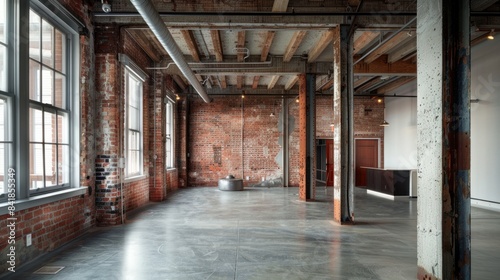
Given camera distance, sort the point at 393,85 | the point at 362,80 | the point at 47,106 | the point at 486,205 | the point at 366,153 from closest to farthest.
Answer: the point at 47,106
the point at 486,205
the point at 362,80
the point at 393,85
the point at 366,153

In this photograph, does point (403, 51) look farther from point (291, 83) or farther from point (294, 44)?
point (291, 83)

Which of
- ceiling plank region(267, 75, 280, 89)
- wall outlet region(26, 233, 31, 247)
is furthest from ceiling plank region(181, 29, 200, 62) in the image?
wall outlet region(26, 233, 31, 247)

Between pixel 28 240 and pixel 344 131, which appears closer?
pixel 28 240

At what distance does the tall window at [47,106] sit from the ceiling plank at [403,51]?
24.7 ft

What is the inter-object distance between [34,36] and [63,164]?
1.93m

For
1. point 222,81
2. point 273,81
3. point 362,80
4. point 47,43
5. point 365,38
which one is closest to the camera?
point 47,43

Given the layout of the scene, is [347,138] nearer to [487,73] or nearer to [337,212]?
[337,212]

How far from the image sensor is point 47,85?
427 cm

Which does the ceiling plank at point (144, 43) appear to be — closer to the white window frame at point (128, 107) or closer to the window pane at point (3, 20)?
the white window frame at point (128, 107)

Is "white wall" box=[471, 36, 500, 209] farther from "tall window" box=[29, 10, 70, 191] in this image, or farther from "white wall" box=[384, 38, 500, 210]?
"tall window" box=[29, 10, 70, 191]

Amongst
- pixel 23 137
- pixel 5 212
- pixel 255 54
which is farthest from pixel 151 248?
pixel 255 54

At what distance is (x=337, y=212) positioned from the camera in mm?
5824

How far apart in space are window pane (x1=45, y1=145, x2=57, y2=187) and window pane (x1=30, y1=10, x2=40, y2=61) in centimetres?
129

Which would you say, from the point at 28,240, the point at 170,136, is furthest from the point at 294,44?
the point at 28,240
